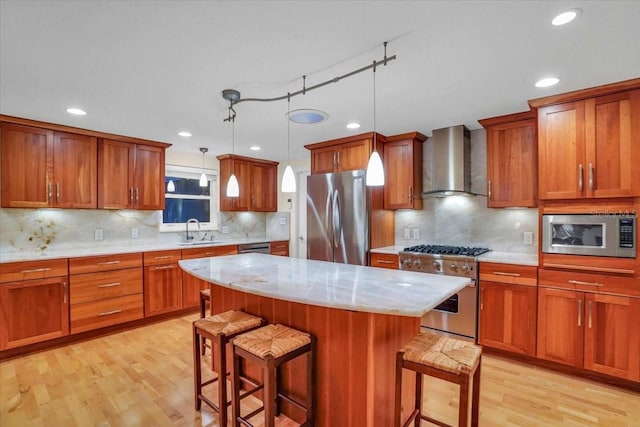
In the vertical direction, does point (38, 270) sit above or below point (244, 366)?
above

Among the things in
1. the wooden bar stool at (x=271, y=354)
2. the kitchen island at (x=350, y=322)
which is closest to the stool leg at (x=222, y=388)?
the wooden bar stool at (x=271, y=354)

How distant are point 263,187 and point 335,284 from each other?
157 inches

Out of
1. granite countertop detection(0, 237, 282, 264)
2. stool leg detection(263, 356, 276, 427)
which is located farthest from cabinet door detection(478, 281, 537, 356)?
granite countertop detection(0, 237, 282, 264)

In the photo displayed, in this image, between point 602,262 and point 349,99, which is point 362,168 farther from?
point 602,262

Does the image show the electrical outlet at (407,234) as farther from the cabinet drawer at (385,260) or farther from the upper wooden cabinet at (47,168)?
the upper wooden cabinet at (47,168)

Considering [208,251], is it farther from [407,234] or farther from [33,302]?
[407,234]

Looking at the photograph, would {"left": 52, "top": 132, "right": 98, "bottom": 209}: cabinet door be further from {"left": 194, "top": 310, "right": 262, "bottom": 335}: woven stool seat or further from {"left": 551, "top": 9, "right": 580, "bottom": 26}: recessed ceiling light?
{"left": 551, "top": 9, "right": 580, "bottom": 26}: recessed ceiling light

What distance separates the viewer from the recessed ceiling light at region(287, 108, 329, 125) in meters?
2.47

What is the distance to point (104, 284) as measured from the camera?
3.45 meters

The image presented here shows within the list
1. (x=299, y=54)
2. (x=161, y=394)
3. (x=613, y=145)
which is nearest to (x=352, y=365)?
(x=161, y=394)

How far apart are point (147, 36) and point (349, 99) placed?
59.8 inches

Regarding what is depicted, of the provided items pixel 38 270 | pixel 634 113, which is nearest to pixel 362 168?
pixel 634 113

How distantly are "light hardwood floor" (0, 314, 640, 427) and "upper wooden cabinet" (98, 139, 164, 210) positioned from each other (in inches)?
68.7

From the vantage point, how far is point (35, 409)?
7.04ft
